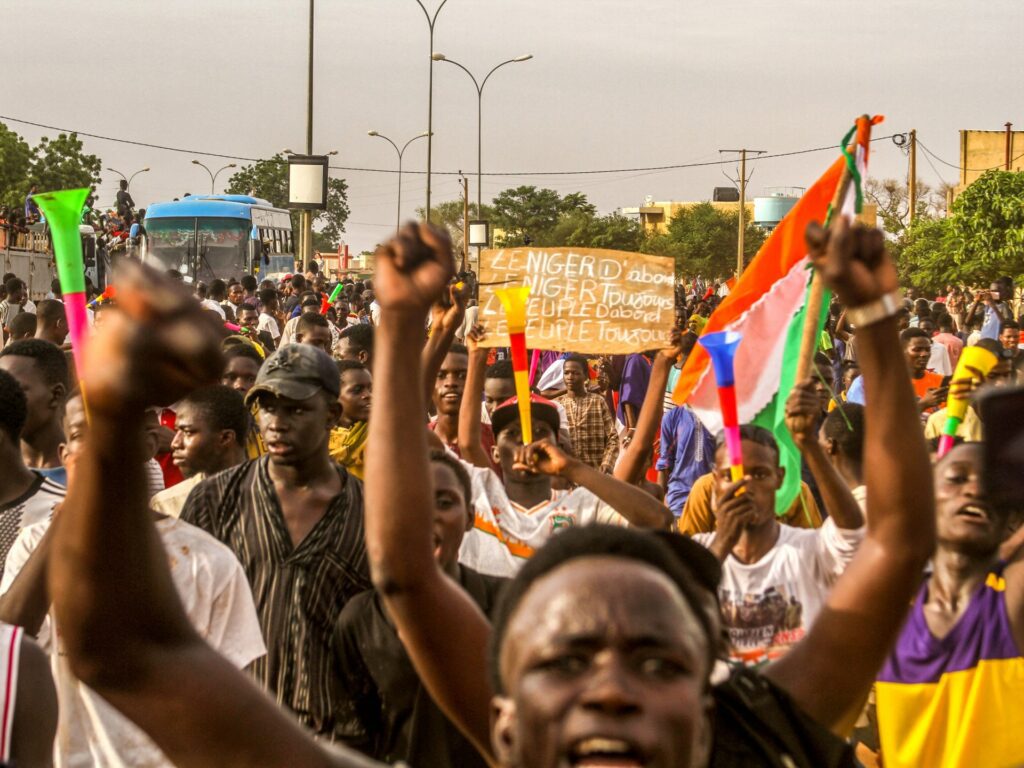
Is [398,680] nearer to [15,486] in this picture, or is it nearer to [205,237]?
[15,486]

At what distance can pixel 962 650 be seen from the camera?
3988 mm

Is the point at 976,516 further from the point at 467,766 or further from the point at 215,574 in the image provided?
the point at 215,574

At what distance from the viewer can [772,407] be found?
445cm

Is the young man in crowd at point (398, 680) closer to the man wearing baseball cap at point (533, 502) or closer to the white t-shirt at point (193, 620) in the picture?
the white t-shirt at point (193, 620)

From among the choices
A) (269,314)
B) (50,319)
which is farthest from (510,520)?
(269,314)

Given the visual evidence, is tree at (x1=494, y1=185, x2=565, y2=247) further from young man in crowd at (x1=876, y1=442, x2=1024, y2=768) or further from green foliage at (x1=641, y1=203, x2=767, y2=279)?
young man in crowd at (x1=876, y1=442, x2=1024, y2=768)

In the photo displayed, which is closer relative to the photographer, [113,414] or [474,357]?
[113,414]

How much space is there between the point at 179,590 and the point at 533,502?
6.48ft

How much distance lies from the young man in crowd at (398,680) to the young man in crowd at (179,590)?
10.0 inches

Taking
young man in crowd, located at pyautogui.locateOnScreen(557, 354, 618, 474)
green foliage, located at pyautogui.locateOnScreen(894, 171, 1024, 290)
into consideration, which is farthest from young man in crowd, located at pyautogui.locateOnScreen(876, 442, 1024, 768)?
green foliage, located at pyautogui.locateOnScreen(894, 171, 1024, 290)

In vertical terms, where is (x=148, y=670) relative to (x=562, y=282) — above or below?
below

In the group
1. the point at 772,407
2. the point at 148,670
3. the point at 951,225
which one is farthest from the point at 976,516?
the point at 951,225

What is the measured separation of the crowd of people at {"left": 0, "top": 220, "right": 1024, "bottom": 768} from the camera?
5.81 feet

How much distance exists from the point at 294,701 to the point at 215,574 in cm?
41
